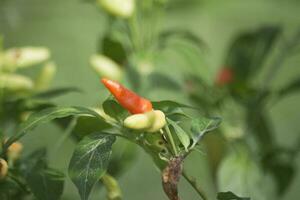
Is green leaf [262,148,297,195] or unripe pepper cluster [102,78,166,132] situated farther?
green leaf [262,148,297,195]

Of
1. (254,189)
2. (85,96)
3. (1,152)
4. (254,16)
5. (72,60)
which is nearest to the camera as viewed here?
(1,152)

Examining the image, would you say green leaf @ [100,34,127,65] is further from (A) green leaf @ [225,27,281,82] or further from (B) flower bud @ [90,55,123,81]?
(A) green leaf @ [225,27,281,82]

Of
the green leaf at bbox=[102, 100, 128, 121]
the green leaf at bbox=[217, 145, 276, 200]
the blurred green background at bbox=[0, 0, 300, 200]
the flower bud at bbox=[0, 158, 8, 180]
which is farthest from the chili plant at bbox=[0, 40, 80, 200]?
the blurred green background at bbox=[0, 0, 300, 200]

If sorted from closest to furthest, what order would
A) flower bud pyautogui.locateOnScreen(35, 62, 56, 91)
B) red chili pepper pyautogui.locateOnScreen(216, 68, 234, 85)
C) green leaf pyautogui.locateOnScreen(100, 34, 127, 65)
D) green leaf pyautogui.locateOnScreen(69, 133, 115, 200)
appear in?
green leaf pyautogui.locateOnScreen(69, 133, 115, 200)
flower bud pyautogui.locateOnScreen(35, 62, 56, 91)
green leaf pyautogui.locateOnScreen(100, 34, 127, 65)
red chili pepper pyautogui.locateOnScreen(216, 68, 234, 85)

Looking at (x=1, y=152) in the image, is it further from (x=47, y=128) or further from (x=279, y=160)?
(x=47, y=128)

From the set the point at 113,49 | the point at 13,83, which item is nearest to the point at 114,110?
the point at 13,83

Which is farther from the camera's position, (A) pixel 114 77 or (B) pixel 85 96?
(B) pixel 85 96

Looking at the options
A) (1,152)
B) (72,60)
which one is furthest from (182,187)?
(1,152)
